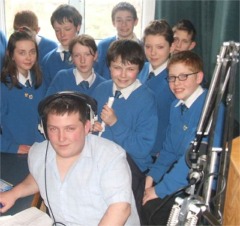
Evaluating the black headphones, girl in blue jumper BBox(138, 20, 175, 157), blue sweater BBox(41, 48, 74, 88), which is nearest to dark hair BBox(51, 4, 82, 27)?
blue sweater BBox(41, 48, 74, 88)

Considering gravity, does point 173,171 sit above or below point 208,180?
below

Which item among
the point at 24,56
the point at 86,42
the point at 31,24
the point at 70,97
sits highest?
the point at 31,24

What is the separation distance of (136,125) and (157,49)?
0.59m

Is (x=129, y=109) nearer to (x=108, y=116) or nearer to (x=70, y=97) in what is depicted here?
(x=108, y=116)

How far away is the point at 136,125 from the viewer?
1.89 m

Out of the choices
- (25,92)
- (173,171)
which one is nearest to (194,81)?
(173,171)

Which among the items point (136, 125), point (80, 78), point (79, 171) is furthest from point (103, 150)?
point (80, 78)

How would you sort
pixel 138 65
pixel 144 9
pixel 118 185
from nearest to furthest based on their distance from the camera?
1. pixel 118 185
2. pixel 138 65
3. pixel 144 9

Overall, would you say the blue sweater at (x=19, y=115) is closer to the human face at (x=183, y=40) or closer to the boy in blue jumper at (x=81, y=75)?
the boy in blue jumper at (x=81, y=75)

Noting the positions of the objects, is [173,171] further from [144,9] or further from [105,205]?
[144,9]

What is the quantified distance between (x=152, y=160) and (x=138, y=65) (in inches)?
22.5

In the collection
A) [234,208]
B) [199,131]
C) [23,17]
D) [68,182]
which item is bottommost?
[234,208]

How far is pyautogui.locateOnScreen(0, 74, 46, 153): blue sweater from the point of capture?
82.1 inches

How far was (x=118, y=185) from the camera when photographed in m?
1.29
